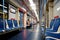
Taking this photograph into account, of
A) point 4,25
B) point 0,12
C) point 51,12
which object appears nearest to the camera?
point 4,25

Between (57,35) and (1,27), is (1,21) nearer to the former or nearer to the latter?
(1,27)

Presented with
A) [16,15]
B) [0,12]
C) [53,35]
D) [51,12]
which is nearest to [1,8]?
[0,12]

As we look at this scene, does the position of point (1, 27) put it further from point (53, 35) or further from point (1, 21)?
point (53, 35)

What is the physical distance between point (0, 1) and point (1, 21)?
1284 millimetres

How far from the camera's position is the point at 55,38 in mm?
2057

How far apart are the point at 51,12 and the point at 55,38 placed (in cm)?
851

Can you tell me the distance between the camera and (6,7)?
6828 mm

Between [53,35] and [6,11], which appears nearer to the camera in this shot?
[53,35]

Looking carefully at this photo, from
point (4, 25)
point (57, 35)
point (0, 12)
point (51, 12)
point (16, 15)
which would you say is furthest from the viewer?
point (51, 12)

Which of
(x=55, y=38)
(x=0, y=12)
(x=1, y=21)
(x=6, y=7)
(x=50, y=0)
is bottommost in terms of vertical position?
(x=55, y=38)

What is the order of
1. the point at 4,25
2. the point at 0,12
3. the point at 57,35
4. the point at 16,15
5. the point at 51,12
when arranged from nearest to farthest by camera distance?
the point at 57,35 < the point at 4,25 < the point at 0,12 < the point at 16,15 < the point at 51,12

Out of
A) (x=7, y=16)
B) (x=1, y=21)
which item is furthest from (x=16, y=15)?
(x=1, y=21)

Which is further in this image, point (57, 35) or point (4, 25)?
point (4, 25)

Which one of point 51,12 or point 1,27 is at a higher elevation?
point 51,12
